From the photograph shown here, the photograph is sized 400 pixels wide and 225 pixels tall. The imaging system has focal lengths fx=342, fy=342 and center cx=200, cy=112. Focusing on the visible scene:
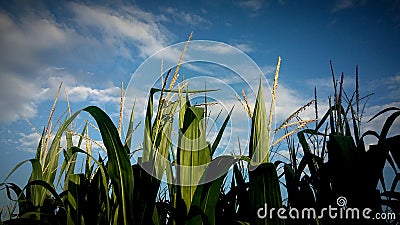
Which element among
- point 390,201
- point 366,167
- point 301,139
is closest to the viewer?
point 366,167

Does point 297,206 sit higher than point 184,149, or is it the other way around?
point 184,149

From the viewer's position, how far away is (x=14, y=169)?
1.41 metres

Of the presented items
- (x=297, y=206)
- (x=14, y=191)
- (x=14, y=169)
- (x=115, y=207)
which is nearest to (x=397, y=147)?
(x=297, y=206)

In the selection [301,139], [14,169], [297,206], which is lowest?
[297,206]

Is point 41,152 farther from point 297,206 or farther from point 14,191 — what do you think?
point 297,206

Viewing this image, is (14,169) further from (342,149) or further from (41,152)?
(342,149)

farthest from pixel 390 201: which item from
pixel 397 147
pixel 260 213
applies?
pixel 260 213

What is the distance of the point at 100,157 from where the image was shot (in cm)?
171

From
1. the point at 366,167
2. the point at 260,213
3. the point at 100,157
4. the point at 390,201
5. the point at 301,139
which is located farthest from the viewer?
the point at 100,157

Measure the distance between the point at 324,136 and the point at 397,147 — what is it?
332 mm

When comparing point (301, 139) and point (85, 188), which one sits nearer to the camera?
point (85, 188)

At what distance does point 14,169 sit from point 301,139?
1.23m

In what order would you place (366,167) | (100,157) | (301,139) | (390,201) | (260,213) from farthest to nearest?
(100,157), (301,139), (390,201), (366,167), (260,213)

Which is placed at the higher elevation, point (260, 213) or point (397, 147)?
point (397, 147)
